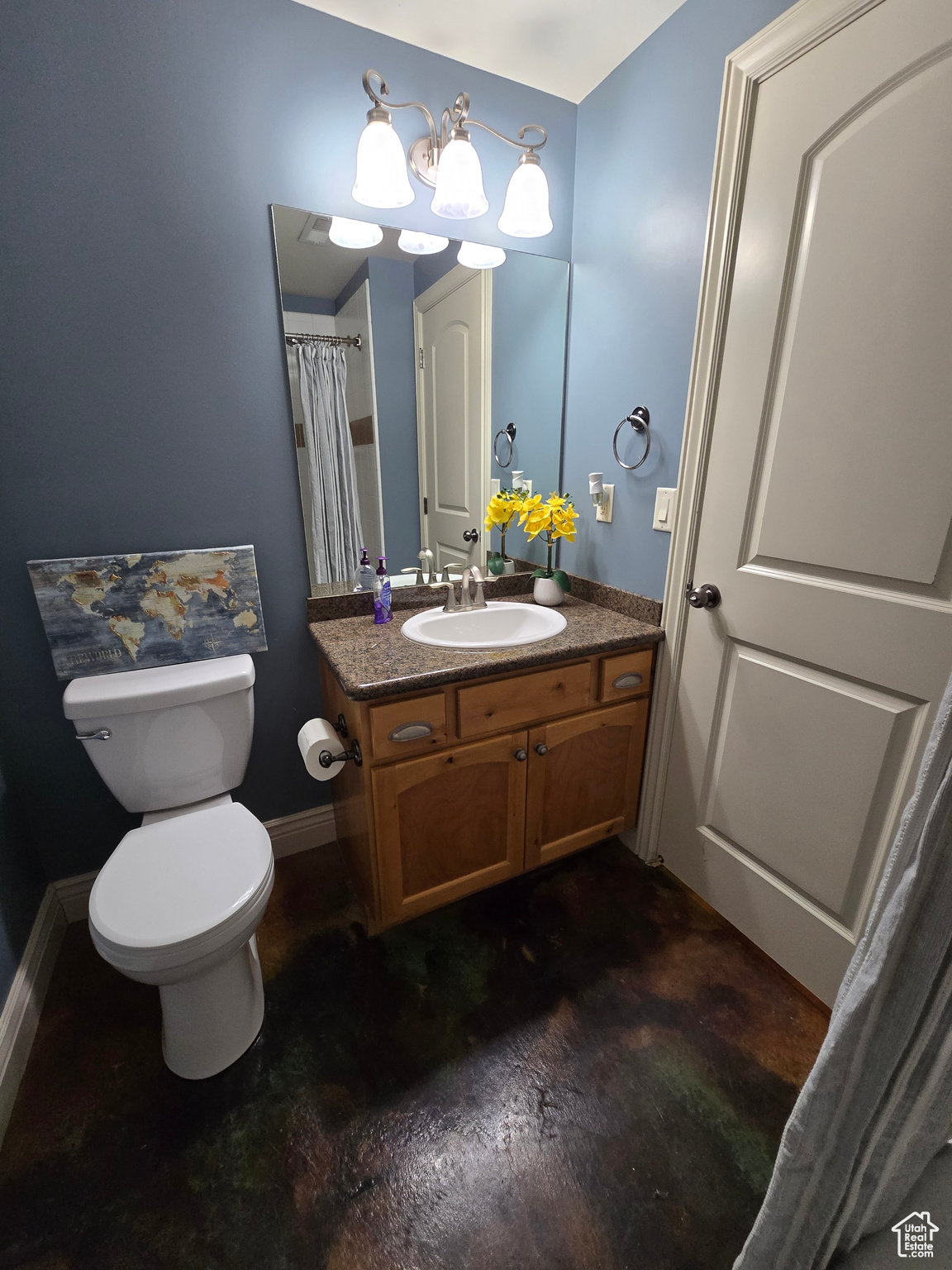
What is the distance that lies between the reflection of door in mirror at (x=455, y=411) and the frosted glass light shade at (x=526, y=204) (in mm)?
159

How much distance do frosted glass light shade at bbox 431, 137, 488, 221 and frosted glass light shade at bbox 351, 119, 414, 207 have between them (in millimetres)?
91

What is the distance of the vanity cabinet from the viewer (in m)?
1.28

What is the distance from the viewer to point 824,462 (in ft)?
3.62

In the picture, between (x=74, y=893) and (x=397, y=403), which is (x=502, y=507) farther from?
(x=74, y=893)

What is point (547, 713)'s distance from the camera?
1.43 metres

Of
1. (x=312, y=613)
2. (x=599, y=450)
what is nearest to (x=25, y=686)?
(x=312, y=613)

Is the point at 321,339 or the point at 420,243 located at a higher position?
the point at 420,243

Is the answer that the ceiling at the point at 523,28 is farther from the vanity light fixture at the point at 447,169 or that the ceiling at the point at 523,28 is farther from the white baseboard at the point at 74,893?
the white baseboard at the point at 74,893

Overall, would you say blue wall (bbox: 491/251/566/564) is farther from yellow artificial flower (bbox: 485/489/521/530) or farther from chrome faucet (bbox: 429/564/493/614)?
chrome faucet (bbox: 429/564/493/614)

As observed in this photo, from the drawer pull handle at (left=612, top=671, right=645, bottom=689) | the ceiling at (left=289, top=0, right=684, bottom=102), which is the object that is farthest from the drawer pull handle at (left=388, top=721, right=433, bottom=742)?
the ceiling at (left=289, top=0, right=684, bottom=102)

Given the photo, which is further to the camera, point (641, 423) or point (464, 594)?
point (464, 594)

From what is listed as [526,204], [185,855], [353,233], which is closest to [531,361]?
[526,204]

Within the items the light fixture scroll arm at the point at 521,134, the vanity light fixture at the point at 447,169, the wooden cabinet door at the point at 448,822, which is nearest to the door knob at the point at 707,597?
the wooden cabinet door at the point at 448,822

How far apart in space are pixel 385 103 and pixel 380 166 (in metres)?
0.18
